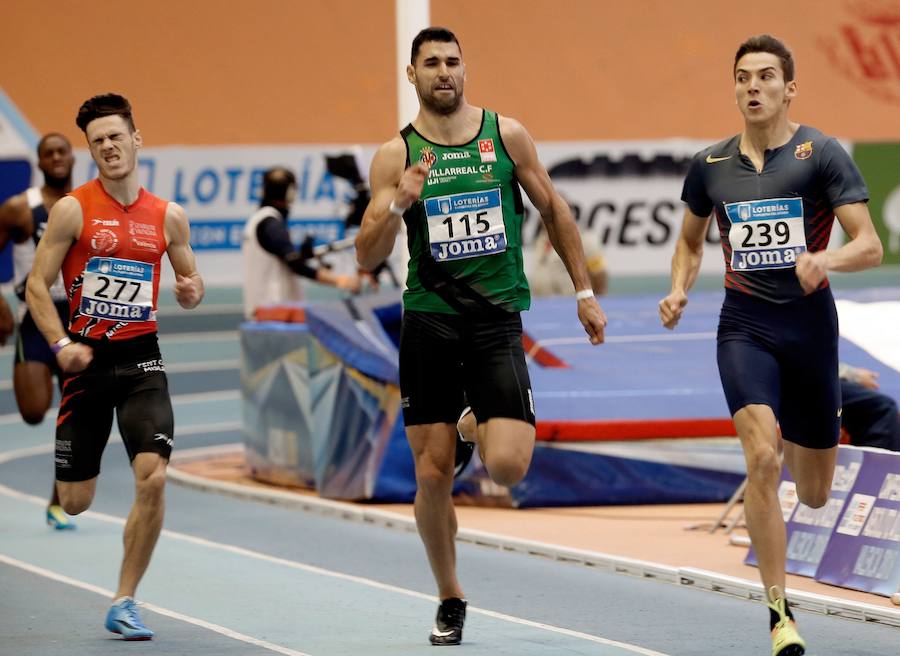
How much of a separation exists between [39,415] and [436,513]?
4213 mm

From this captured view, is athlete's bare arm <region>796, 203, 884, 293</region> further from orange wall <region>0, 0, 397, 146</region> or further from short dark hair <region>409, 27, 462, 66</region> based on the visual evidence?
orange wall <region>0, 0, 397, 146</region>

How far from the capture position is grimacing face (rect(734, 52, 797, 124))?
6.30m

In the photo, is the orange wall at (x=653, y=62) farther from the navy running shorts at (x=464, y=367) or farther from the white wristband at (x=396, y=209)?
the white wristband at (x=396, y=209)

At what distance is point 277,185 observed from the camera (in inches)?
467

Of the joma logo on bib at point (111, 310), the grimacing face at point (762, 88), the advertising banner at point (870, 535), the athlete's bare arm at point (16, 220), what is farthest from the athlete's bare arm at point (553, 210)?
the athlete's bare arm at point (16, 220)

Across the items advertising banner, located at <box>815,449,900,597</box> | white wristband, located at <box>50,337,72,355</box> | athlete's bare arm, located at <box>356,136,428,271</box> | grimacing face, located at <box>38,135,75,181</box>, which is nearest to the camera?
athlete's bare arm, located at <box>356,136,428,271</box>

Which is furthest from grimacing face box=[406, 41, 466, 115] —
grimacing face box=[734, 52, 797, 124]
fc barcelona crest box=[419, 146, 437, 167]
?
grimacing face box=[734, 52, 797, 124]

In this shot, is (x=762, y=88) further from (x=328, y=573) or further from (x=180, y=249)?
(x=328, y=573)

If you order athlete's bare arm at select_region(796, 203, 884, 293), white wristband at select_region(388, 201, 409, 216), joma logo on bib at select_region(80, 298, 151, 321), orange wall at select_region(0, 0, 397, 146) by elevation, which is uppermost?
orange wall at select_region(0, 0, 397, 146)

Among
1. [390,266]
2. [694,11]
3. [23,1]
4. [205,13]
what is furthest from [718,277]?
[23,1]

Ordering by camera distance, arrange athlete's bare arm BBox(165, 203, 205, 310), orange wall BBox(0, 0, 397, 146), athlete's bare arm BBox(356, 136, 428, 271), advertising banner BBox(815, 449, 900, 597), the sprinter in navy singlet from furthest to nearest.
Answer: orange wall BBox(0, 0, 397, 146) → advertising banner BBox(815, 449, 900, 597) → athlete's bare arm BBox(165, 203, 205, 310) → the sprinter in navy singlet → athlete's bare arm BBox(356, 136, 428, 271)

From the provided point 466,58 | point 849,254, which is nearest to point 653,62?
point 466,58

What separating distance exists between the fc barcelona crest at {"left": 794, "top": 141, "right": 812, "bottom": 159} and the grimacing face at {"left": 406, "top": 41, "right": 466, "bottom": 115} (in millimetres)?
1243

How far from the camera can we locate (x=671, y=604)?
24.6 feet
